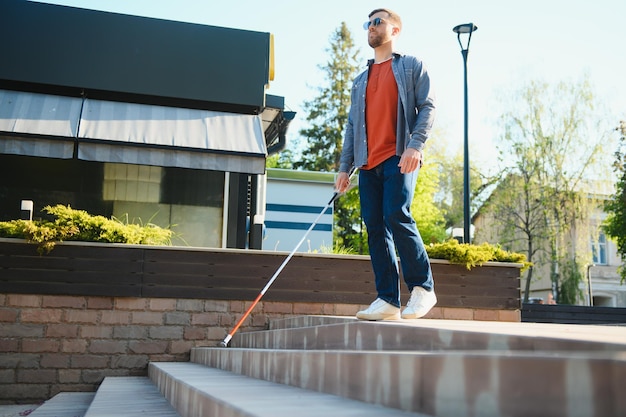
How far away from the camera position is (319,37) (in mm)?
38188

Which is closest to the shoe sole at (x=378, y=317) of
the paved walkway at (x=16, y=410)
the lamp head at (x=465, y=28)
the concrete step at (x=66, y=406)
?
the concrete step at (x=66, y=406)

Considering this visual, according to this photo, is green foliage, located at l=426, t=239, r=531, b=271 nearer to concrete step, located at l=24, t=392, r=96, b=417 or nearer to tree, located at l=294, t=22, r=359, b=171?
concrete step, located at l=24, t=392, r=96, b=417

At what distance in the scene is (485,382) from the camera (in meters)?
1.47

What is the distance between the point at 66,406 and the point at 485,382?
484 cm

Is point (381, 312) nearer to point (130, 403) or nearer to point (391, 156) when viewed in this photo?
point (391, 156)

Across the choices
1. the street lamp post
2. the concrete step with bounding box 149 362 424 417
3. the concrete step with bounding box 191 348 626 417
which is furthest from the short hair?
the street lamp post

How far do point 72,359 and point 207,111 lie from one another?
176 inches

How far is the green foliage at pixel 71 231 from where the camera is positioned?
23.0ft

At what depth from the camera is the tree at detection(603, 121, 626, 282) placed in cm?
2306

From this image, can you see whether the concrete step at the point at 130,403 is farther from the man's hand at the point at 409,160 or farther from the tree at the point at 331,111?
the tree at the point at 331,111

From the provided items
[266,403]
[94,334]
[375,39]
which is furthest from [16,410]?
[266,403]

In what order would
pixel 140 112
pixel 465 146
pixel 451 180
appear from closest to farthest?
1. pixel 140 112
2. pixel 465 146
3. pixel 451 180

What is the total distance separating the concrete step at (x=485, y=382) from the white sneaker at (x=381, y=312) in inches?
60.1

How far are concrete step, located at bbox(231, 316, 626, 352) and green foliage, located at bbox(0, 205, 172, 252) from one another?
3.51m
